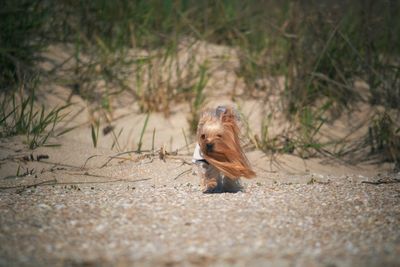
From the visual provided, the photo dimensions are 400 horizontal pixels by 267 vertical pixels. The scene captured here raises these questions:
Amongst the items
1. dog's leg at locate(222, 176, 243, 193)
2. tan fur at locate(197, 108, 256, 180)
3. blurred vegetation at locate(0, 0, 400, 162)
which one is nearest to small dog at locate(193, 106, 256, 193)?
tan fur at locate(197, 108, 256, 180)

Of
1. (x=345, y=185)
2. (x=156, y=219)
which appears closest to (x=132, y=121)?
(x=345, y=185)

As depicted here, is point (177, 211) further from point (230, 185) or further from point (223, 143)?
point (230, 185)

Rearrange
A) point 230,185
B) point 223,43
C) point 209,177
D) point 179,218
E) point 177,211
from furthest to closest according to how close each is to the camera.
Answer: point 223,43
point 230,185
point 209,177
point 177,211
point 179,218

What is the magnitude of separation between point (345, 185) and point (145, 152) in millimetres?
2088

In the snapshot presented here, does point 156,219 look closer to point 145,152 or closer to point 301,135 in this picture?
point 145,152

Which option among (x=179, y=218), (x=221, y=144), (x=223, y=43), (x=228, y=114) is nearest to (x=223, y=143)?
(x=221, y=144)

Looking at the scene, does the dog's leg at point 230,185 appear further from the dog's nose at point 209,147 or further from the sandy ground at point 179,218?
the dog's nose at point 209,147

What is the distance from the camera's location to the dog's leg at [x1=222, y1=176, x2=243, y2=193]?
16.3ft

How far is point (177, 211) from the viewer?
420 cm

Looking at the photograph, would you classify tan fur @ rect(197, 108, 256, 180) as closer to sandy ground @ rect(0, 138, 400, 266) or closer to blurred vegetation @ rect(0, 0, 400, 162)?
sandy ground @ rect(0, 138, 400, 266)

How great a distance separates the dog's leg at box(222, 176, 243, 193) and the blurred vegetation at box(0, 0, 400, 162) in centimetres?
185

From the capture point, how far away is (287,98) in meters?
7.64

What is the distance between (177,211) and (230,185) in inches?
35.3

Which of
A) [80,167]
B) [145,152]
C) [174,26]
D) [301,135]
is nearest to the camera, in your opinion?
[80,167]
